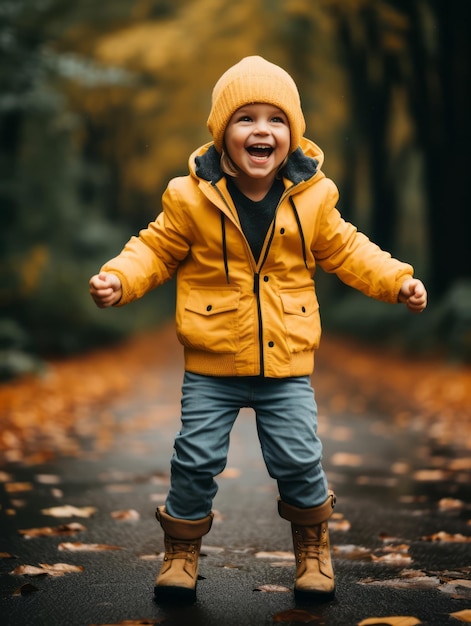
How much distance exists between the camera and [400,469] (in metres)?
6.66

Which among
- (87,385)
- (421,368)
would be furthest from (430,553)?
(421,368)

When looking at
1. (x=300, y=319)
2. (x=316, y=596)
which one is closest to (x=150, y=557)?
(x=316, y=596)

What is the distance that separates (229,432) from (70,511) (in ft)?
5.79

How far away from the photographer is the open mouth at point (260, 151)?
12.0 ft

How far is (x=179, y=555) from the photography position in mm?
3650

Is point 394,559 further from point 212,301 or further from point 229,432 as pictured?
point 212,301

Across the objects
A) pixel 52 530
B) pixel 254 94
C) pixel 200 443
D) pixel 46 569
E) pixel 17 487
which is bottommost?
pixel 46 569

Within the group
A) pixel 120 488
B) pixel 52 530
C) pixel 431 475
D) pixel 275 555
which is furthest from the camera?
pixel 431 475

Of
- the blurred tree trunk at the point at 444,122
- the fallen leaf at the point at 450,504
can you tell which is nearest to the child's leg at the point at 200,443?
the fallen leaf at the point at 450,504

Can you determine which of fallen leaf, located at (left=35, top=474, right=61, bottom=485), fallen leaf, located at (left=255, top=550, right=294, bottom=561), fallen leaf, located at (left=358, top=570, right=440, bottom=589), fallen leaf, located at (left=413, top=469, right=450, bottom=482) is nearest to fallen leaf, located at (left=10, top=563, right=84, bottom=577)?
fallen leaf, located at (left=255, top=550, right=294, bottom=561)

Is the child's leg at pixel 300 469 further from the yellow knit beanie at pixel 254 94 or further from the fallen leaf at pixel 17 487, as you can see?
the fallen leaf at pixel 17 487

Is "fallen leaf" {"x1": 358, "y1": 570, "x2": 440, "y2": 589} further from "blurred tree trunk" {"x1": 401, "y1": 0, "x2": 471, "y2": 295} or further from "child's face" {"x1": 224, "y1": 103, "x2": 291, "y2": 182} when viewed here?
"blurred tree trunk" {"x1": 401, "y1": 0, "x2": 471, "y2": 295}

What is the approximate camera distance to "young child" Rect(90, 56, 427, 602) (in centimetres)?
363

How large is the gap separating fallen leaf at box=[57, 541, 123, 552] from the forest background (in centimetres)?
773
